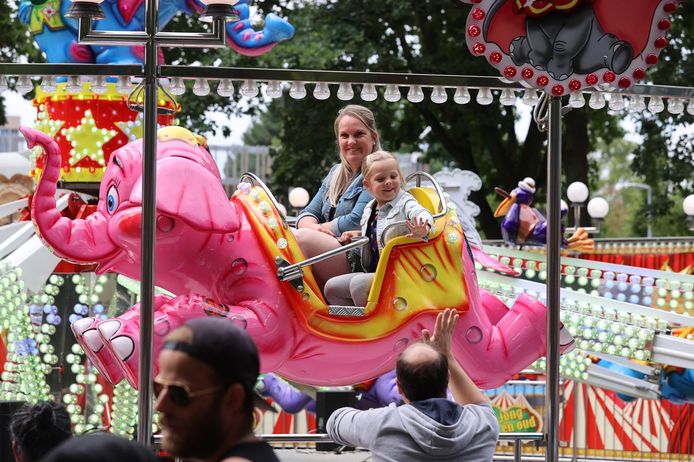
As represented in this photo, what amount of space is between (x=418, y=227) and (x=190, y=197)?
3.52 feet

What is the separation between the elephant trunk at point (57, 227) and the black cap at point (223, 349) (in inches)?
135

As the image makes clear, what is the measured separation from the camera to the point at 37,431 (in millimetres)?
3727

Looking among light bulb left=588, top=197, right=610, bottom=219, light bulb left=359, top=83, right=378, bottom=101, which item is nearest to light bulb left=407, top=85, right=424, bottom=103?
light bulb left=359, top=83, right=378, bottom=101

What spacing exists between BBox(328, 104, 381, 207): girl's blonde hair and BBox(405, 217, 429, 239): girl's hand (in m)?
0.65

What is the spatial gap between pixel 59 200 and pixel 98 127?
819 millimetres

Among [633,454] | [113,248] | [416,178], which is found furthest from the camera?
[633,454]

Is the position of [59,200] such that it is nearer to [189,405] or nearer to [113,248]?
[113,248]

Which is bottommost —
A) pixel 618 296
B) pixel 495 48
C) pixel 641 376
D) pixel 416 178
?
pixel 641 376

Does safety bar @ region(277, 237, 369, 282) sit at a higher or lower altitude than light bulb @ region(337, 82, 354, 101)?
lower

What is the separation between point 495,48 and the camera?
205 inches

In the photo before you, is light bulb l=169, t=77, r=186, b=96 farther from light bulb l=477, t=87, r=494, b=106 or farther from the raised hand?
the raised hand

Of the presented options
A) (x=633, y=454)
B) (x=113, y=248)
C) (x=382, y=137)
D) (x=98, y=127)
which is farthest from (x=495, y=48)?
(x=382, y=137)

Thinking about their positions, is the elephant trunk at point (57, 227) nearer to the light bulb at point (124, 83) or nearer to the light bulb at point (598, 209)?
the light bulb at point (124, 83)

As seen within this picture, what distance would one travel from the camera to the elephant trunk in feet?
18.2
